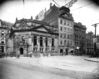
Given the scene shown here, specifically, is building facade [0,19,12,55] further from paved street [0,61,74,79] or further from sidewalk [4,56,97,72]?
sidewalk [4,56,97,72]

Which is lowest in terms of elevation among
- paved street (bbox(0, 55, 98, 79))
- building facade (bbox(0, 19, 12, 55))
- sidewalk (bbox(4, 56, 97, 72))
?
sidewalk (bbox(4, 56, 97, 72))

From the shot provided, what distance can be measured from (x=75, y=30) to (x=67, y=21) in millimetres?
2450

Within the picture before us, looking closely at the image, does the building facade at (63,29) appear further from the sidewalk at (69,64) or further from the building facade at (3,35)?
the sidewalk at (69,64)

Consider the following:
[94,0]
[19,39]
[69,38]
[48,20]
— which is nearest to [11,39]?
[19,39]

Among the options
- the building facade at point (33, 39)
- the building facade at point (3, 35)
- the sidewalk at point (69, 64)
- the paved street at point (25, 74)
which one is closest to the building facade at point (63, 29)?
the building facade at point (33, 39)

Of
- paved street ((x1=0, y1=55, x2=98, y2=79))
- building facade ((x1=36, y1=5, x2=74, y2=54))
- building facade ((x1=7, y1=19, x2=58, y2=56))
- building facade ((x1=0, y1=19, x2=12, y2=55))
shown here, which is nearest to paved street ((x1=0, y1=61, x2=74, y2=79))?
paved street ((x1=0, y1=55, x2=98, y2=79))

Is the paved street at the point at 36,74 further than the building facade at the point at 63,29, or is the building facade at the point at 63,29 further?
the building facade at the point at 63,29

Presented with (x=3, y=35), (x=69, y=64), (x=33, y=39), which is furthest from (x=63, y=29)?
(x=69, y=64)

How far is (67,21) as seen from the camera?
734 inches

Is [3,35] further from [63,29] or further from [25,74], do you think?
[63,29]

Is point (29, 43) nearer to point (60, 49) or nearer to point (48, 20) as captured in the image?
point (60, 49)

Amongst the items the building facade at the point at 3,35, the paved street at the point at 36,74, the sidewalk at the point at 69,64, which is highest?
the building facade at the point at 3,35

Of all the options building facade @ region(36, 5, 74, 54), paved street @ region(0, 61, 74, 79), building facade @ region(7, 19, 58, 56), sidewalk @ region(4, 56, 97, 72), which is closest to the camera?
paved street @ region(0, 61, 74, 79)

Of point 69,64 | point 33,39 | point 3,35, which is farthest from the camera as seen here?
point 33,39
